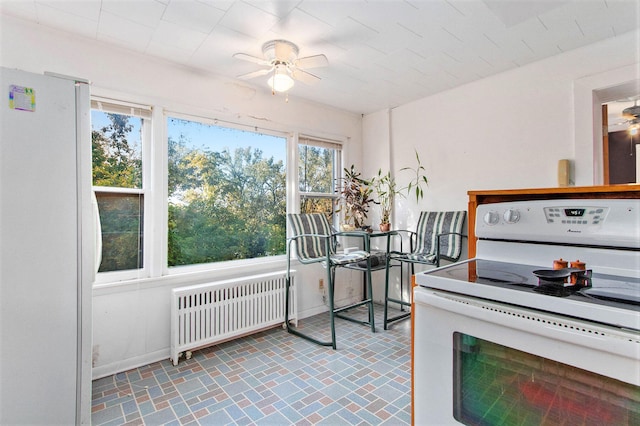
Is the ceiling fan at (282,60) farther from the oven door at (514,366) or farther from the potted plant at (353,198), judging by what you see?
the oven door at (514,366)

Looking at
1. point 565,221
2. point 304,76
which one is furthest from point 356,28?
point 565,221

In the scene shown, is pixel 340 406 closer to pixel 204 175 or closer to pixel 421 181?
pixel 204 175

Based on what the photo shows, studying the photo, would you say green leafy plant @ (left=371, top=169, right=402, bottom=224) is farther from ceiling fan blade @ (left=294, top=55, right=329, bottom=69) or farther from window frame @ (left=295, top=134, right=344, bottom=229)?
ceiling fan blade @ (left=294, top=55, right=329, bottom=69)

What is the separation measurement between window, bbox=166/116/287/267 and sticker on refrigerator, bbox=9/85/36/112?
1291mm

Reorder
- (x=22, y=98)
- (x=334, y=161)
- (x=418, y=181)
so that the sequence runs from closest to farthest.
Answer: (x=22, y=98) → (x=418, y=181) → (x=334, y=161)

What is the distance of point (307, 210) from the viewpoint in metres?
3.48

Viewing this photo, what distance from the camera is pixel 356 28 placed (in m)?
2.01

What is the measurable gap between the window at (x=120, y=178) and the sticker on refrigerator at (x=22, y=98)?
1.02m

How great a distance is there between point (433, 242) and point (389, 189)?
0.85 meters

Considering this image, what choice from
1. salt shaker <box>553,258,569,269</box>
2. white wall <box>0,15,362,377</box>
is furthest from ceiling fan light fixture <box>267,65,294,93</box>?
salt shaker <box>553,258,569,269</box>

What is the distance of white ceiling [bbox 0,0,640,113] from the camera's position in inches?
70.5

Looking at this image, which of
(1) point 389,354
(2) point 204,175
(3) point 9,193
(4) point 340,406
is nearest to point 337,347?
(1) point 389,354

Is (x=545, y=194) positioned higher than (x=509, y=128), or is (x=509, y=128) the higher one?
(x=509, y=128)

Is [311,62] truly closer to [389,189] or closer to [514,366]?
[389,189]
